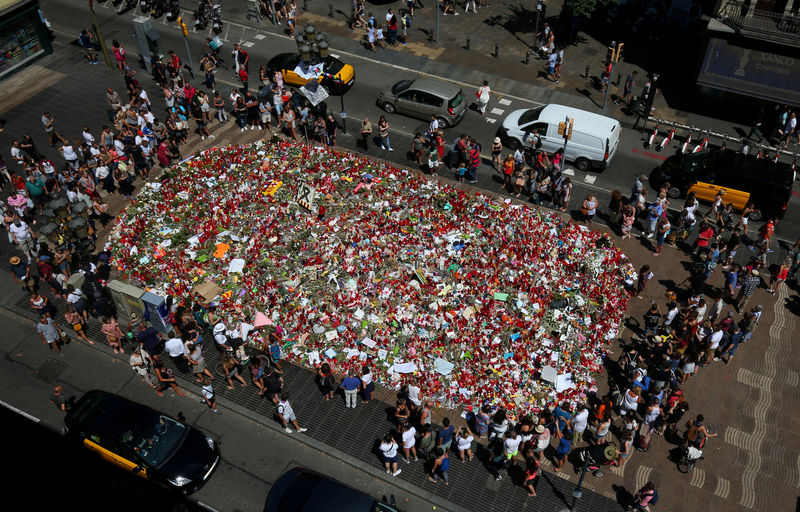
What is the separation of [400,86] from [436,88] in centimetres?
192

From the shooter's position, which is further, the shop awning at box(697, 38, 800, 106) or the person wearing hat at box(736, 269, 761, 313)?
the shop awning at box(697, 38, 800, 106)

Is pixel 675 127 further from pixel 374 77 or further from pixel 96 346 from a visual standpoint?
pixel 96 346

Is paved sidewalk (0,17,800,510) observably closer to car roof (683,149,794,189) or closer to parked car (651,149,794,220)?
parked car (651,149,794,220)

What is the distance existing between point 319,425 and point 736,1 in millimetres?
25687

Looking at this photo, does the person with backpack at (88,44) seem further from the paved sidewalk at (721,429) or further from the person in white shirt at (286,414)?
the person in white shirt at (286,414)

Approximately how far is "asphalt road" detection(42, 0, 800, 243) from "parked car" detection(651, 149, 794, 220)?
1014 mm

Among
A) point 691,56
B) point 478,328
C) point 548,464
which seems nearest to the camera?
point 548,464

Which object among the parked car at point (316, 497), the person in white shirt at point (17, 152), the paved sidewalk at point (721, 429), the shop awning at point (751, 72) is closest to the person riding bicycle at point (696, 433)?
the paved sidewalk at point (721, 429)

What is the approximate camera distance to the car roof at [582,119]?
25.9 metres

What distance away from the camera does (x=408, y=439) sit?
53.4 ft

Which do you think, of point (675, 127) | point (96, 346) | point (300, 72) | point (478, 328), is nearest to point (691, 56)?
point (675, 127)

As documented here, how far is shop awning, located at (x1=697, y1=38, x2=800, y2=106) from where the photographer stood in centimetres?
2828

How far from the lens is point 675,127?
28.7m

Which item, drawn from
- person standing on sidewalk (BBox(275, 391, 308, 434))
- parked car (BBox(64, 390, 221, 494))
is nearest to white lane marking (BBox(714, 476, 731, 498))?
person standing on sidewalk (BBox(275, 391, 308, 434))
